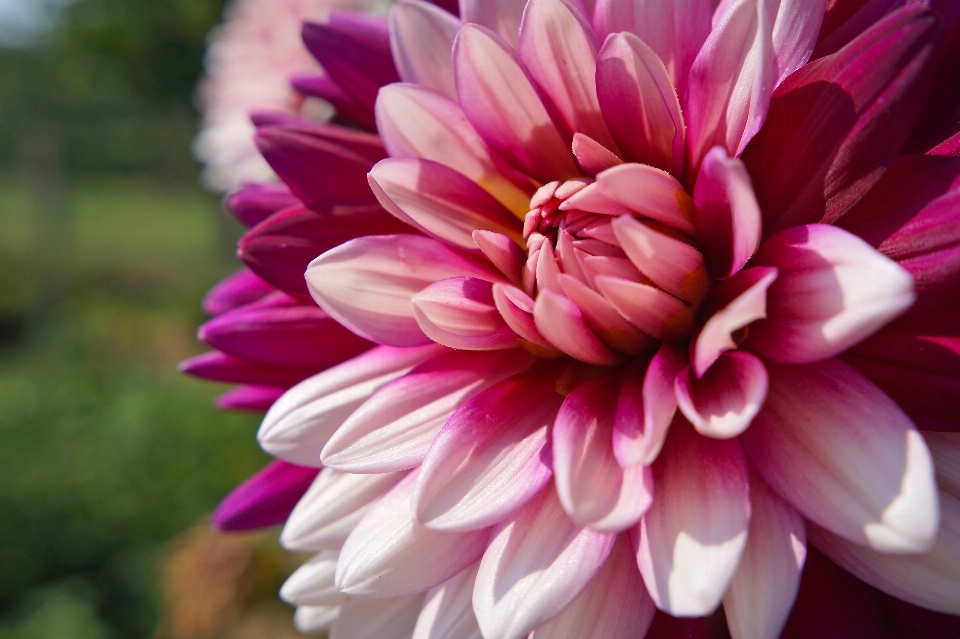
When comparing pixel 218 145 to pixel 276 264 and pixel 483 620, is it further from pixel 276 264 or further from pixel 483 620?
pixel 483 620

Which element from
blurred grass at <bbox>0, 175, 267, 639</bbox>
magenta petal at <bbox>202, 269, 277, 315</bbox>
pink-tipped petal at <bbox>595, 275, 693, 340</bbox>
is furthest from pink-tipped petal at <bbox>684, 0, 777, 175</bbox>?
blurred grass at <bbox>0, 175, 267, 639</bbox>

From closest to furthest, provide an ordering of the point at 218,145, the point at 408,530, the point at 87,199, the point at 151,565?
the point at 408,530, the point at 218,145, the point at 151,565, the point at 87,199

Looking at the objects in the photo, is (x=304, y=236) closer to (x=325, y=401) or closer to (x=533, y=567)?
(x=325, y=401)

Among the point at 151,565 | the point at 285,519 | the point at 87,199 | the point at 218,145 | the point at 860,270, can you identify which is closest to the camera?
the point at 860,270

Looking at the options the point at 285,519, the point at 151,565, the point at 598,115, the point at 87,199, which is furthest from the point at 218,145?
the point at 87,199

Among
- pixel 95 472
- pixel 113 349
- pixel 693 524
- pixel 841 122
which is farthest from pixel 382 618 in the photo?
pixel 113 349

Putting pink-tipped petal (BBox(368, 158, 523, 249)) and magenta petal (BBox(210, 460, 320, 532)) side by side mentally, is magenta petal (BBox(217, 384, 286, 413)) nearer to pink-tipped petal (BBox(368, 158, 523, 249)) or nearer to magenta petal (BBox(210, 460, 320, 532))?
magenta petal (BBox(210, 460, 320, 532))
